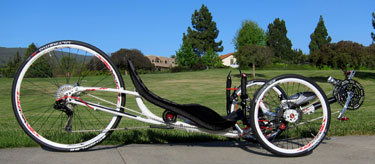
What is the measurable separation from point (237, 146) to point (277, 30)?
104879mm

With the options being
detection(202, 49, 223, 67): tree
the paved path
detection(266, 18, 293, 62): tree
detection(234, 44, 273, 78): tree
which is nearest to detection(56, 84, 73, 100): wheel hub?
the paved path

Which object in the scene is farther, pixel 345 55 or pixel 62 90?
pixel 345 55

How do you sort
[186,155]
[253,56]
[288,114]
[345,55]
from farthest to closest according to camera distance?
[253,56]
[345,55]
[288,114]
[186,155]

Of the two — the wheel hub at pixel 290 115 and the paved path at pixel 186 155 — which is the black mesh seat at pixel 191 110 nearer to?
the paved path at pixel 186 155

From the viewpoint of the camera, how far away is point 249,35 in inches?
3666

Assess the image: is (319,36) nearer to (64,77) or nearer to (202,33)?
(202,33)

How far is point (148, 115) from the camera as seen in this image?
367cm

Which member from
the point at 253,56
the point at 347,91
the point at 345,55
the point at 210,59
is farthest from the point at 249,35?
the point at 347,91

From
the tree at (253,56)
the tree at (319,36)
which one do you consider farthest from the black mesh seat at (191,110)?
the tree at (319,36)

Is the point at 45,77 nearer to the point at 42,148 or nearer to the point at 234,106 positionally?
the point at 42,148

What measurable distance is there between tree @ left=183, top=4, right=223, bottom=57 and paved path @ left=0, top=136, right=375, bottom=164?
95.5 meters

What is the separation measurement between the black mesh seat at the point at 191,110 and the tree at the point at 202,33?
9569 centimetres

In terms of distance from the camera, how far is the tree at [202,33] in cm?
9988

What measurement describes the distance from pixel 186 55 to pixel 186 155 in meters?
86.1
